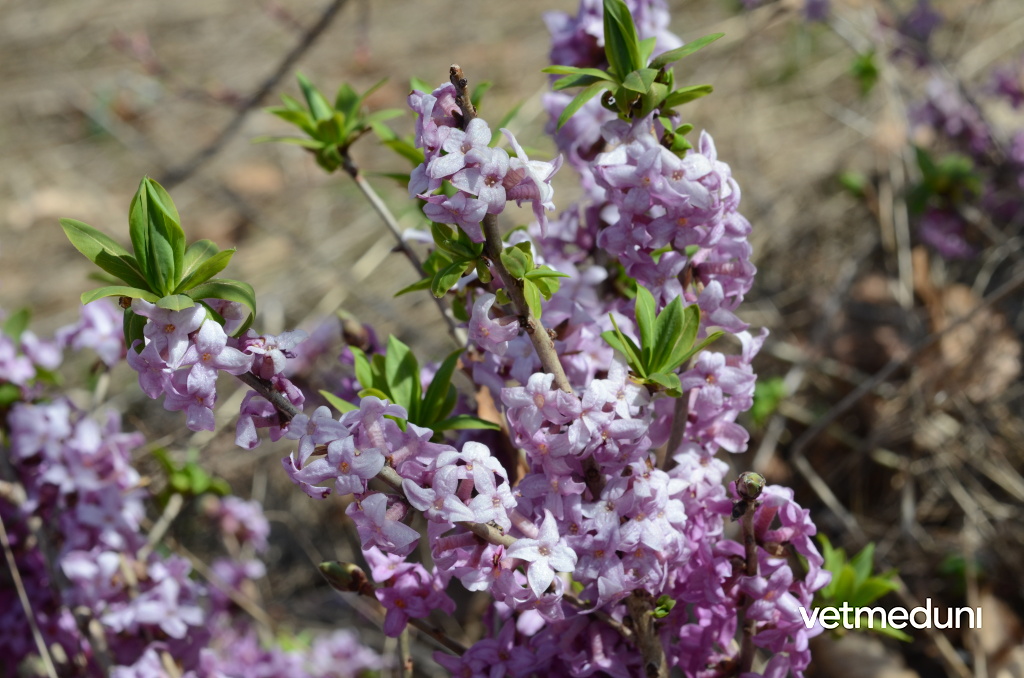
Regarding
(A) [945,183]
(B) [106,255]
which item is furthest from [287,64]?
(A) [945,183]

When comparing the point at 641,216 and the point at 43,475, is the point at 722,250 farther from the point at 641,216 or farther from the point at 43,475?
the point at 43,475

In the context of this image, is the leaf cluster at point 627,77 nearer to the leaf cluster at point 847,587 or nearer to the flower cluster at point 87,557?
the leaf cluster at point 847,587

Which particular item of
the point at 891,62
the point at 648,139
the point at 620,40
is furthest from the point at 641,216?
the point at 891,62

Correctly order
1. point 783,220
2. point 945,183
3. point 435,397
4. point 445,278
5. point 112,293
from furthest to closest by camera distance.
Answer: point 783,220 → point 945,183 → point 435,397 → point 445,278 → point 112,293

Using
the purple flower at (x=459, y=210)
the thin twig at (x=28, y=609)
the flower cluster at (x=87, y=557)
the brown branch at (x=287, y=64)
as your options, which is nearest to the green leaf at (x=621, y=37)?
the purple flower at (x=459, y=210)

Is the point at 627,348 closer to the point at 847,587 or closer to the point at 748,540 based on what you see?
the point at 748,540

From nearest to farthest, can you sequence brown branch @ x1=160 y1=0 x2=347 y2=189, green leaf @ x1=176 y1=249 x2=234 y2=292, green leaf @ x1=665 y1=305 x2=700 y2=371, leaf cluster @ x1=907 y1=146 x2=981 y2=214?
green leaf @ x1=176 y1=249 x2=234 y2=292, green leaf @ x1=665 y1=305 x2=700 y2=371, brown branch @ x1=160 y1=0 x2=347 y2=189, leaf cluster @ x1=907 y1=146 x2=981 y2=214

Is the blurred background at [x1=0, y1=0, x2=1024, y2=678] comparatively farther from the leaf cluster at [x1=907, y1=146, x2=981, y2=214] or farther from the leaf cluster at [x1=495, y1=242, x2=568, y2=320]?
the leaf cluster at [x1=495, y1=242, x2=568, y2=320]

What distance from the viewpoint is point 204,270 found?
109cm

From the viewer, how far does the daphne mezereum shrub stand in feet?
3.45

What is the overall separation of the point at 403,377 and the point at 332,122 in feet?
1.68

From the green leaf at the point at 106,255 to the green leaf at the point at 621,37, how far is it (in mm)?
712

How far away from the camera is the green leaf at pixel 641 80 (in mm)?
1151

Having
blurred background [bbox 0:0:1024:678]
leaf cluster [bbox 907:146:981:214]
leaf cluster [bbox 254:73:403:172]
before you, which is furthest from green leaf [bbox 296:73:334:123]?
leaf cluster [bbox 907:146:981:214]
